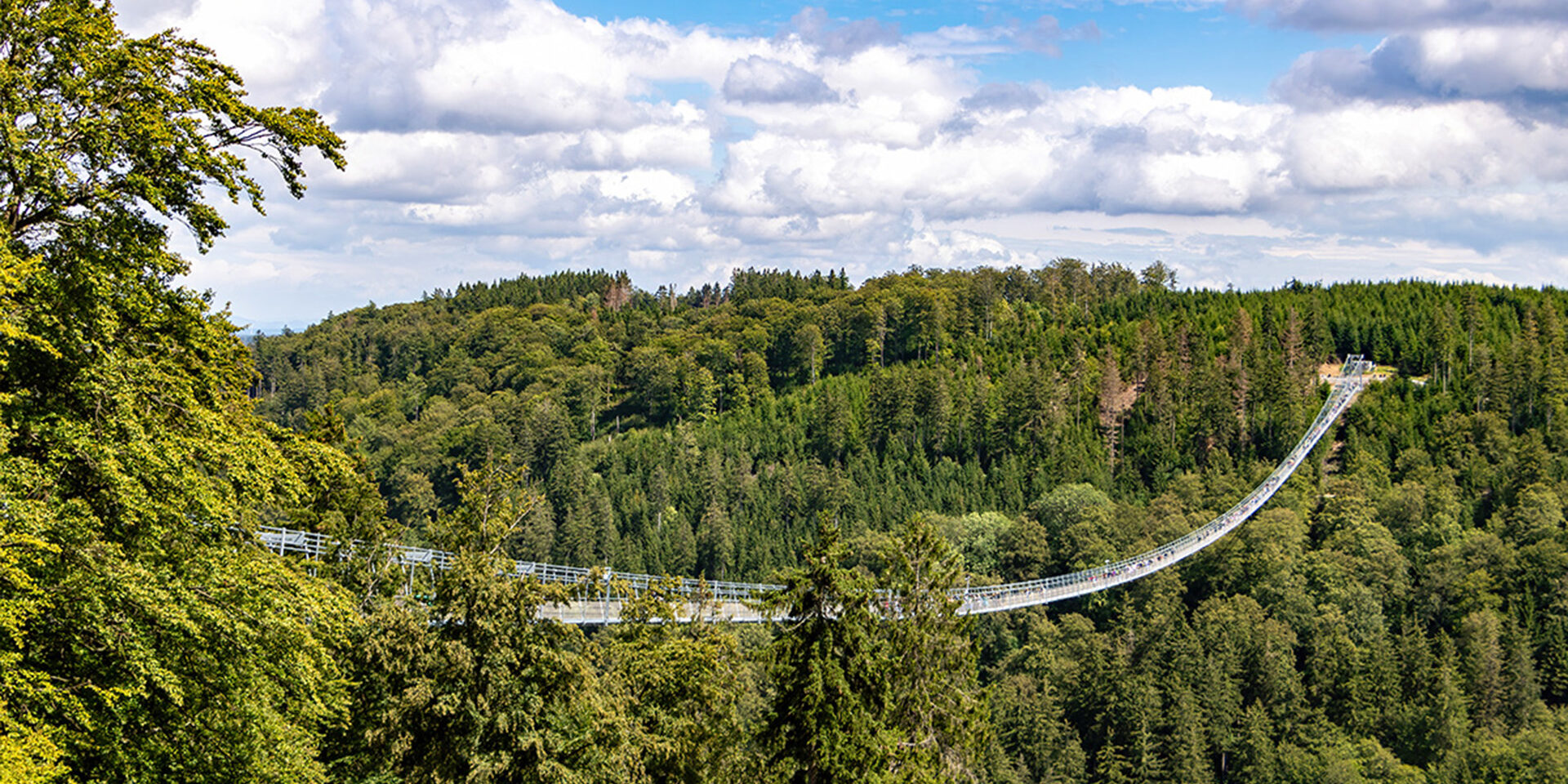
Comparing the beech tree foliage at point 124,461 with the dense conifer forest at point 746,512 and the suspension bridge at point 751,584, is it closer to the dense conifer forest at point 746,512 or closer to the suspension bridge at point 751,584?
the dense conifer forest at point 746,512

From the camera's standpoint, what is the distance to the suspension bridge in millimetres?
25109

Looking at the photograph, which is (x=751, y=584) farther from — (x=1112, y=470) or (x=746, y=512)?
(x=1112, y=470)

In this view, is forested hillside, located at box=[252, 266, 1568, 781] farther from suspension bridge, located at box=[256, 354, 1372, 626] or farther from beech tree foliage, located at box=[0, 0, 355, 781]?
beech tree foliage, located at box=[0, 0, 355, 781]

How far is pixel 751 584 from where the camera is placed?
6084cm

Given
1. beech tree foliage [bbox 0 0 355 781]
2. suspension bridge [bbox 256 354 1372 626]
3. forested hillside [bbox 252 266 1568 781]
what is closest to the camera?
beech tree foliage [bbox 0 0 355 781]

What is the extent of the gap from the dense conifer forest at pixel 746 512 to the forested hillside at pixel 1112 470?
0.38 meters

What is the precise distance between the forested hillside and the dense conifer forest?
0.38 meters

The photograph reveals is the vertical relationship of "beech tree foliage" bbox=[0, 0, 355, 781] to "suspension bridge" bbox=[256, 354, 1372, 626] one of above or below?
above

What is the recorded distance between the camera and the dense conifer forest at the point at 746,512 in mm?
10719

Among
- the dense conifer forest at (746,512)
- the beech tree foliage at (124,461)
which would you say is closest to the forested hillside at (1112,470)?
the dense conifer forest at (746,512)

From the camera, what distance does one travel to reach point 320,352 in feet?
559

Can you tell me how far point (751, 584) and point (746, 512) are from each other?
39.2 metres

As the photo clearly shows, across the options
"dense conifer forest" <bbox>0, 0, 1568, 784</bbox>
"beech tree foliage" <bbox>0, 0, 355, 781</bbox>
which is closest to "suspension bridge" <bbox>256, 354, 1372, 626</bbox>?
"dense conifer forest" <bbox>0, 0, 1568, 784</bbox>

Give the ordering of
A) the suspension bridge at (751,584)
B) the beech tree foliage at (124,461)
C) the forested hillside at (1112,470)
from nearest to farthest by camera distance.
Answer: the beech tree foliage at (124,461) → the suspension bridge at (751,584) → the forested hillside at (1112,470)
